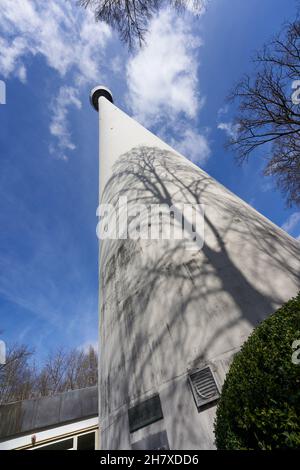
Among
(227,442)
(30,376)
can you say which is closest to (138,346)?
(227,442)

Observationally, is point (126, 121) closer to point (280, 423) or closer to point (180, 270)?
point (180, 270)

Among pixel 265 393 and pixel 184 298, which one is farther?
pixel 184 298

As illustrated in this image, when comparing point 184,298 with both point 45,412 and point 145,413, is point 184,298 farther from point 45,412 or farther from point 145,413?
point 45,412

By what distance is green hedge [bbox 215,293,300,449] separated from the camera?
1.53 meters

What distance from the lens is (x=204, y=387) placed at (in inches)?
108

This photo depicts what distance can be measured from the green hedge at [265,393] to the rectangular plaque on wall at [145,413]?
3.65 feet

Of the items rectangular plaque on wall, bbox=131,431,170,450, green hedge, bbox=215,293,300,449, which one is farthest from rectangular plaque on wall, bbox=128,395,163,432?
green hedge, bbox=215,293,300,449

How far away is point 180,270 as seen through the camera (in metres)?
3.94

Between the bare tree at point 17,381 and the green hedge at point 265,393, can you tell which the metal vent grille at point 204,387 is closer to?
the green hedge at point 265,393

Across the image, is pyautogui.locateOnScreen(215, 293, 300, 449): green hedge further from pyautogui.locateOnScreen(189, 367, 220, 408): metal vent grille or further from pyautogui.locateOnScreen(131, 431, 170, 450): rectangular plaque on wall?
pyautogui.locateOnScreen(131, 431, 170, 450): rectangular plaque on wall

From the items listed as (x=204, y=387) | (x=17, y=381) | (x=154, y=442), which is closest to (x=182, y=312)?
(x=204, y=387)

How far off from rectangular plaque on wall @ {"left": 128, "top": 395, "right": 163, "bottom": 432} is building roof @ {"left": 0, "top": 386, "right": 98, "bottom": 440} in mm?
6762

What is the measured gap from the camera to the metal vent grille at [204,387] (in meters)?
2.70

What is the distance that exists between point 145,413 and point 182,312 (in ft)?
4.23
